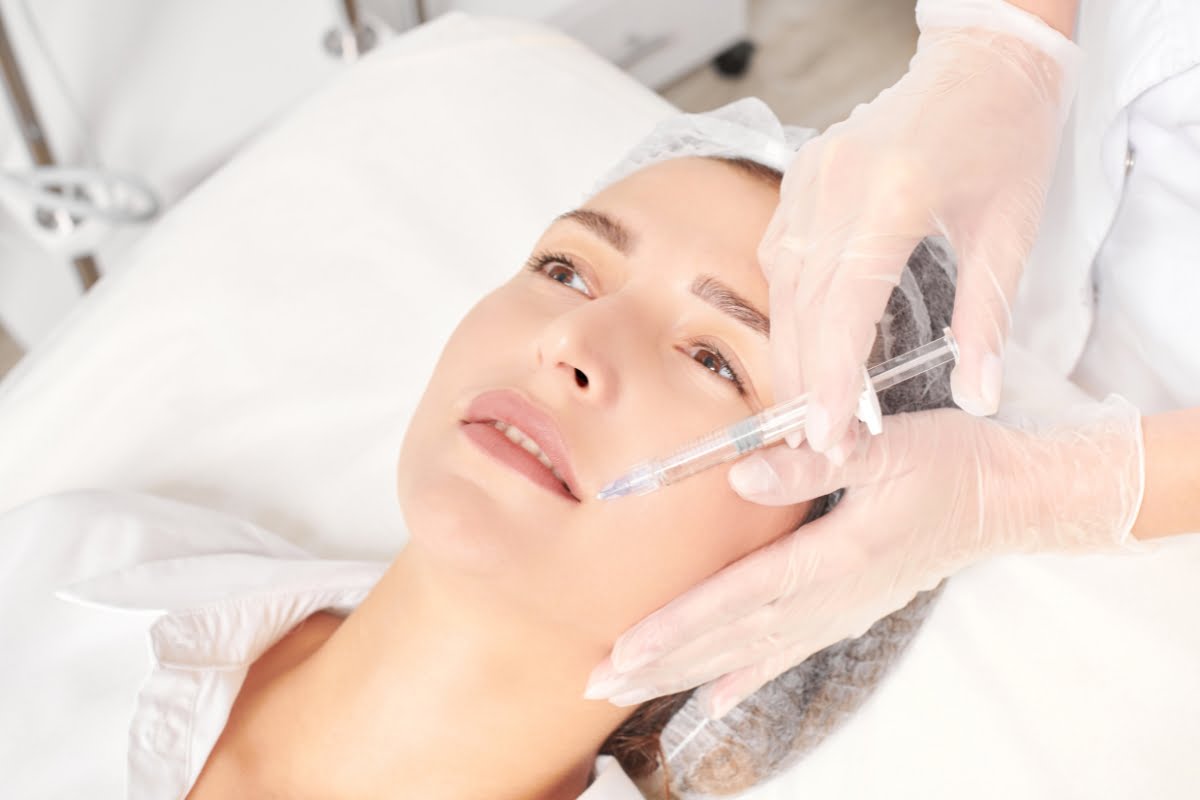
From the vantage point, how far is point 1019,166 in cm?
114

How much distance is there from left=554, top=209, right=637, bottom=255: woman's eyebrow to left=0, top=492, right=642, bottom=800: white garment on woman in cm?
53

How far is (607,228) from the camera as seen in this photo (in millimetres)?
1128

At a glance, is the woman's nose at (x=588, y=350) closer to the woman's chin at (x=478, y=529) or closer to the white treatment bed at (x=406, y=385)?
the woman's chin at (x=478, y=529)

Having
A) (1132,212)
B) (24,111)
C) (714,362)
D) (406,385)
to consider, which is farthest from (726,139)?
(24,111)

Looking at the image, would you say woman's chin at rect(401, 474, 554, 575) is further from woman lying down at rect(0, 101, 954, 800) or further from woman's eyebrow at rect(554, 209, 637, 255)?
woman's eyebrow at rect(554, 209, 637, 255)

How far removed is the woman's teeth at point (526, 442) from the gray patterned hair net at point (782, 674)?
12.3 inches

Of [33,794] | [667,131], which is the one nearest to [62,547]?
[33,794]

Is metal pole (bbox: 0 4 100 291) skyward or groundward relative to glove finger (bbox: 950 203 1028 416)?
skyward

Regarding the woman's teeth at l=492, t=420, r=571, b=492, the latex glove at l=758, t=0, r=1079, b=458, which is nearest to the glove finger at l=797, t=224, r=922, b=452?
the latex glove at l=758, t=0, r=1079, b=458

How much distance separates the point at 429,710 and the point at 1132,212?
0.99 meters

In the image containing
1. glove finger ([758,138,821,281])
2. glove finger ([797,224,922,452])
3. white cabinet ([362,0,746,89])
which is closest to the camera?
glove finger ([797,224,922,452])

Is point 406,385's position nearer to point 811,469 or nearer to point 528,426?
point 528,426

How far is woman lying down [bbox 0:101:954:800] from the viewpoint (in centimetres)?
100

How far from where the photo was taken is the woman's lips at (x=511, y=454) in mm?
993
